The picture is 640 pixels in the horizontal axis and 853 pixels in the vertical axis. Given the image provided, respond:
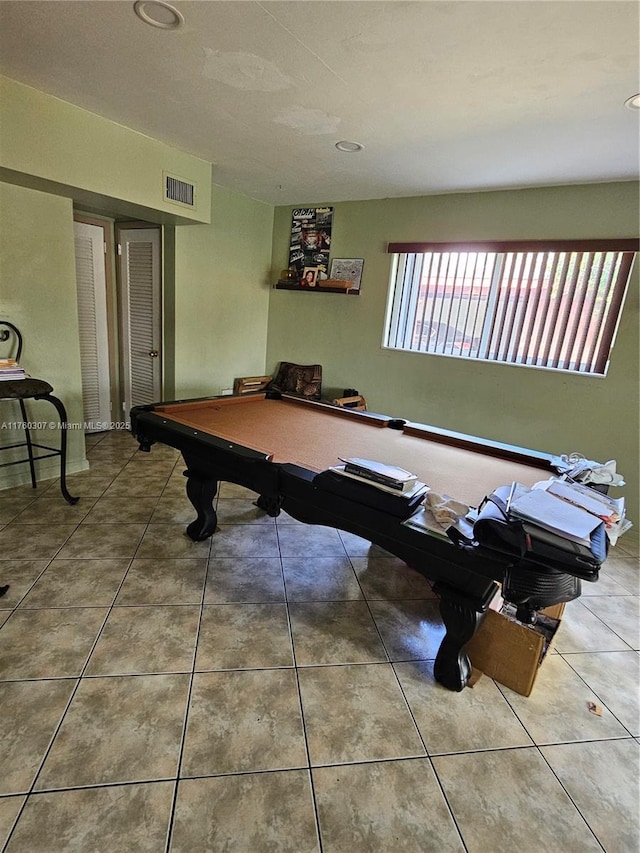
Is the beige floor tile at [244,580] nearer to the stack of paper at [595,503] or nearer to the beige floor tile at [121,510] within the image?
the beige floor tile at [121,510]

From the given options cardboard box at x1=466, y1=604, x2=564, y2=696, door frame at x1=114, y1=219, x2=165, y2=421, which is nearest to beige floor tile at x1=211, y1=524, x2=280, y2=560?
cardboard box at x1=466, y1=604, x2=564, y2=696

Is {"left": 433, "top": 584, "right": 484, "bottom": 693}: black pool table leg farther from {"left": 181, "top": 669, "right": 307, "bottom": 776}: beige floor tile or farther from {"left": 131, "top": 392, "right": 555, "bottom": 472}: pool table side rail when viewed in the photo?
{"left": 131, "top": 392, "right": 555, "bottom": 472}: pool table side rail

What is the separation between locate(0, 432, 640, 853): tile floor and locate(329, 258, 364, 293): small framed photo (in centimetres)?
283

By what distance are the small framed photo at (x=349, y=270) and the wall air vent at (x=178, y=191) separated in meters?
1.57

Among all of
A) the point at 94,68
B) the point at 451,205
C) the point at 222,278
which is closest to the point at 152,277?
the point at 222,278

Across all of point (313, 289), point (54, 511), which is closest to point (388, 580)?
point (54, 511)

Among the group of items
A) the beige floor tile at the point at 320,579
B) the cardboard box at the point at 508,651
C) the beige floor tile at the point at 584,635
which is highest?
the cardboard box at the point at 508,651

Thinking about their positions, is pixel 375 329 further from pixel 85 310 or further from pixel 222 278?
pixel 85 310

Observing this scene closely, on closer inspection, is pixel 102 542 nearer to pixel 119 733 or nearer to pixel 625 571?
pixel 119 733

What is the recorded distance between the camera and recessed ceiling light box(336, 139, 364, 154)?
261 centimetres

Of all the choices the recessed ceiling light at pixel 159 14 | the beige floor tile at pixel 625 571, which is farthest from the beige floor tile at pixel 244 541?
the recessed ceiling light at pixel 159 14

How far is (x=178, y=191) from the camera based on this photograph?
3051 millimetres

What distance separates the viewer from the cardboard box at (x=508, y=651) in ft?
5.45

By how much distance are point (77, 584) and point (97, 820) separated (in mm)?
1175
